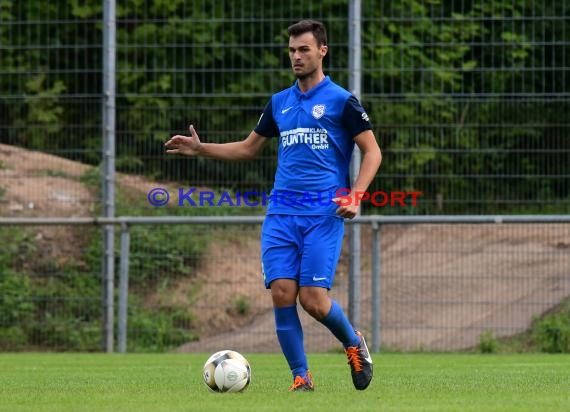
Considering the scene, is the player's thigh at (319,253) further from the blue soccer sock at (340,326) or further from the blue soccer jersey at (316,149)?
the blue soccer sock at (340,326)

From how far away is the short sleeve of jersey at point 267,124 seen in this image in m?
8.12

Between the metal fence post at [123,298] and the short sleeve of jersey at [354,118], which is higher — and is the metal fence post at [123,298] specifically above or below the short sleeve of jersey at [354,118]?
below

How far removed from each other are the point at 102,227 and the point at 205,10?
281 cm

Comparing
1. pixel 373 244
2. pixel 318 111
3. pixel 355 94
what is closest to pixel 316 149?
pixel 318 111

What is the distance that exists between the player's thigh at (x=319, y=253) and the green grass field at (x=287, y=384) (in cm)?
65

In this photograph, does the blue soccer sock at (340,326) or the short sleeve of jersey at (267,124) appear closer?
the blue soccer sock at (340,326)

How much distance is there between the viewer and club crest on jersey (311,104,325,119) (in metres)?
7.67

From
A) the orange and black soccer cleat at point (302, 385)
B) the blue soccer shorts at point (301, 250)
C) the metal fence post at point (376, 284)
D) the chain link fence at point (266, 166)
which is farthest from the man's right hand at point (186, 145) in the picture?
the chain link fence at point (266, 166)

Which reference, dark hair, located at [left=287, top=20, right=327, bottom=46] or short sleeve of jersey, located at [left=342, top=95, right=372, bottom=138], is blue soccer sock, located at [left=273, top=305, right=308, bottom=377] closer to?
short sleeve of jersey, located at [left=342, top=95, right=372, bottom=138]

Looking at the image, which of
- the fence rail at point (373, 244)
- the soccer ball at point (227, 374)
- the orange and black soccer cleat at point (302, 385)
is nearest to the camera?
the soccer ball at point (227, 374)

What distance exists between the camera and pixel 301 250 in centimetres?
763

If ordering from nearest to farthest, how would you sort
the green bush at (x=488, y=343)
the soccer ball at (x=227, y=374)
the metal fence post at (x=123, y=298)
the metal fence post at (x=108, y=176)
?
the soccer ball at (x=227, y=374)
the green bush at (x=488, y=343)
the metal fence post at (x=123, y=298)
the metal fence post at (x=108, y=176)

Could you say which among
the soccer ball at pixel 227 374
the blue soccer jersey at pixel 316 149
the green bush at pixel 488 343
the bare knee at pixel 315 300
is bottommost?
the green bush at pixel 488 343

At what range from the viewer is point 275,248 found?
25.0 ft
